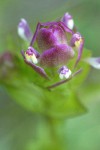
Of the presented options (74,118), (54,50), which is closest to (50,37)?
(54,50)

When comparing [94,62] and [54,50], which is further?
[94,62]

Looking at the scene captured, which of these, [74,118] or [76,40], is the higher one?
[76,40]

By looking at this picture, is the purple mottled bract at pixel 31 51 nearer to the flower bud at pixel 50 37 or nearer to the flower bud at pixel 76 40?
the flower bud at pixel 50 37

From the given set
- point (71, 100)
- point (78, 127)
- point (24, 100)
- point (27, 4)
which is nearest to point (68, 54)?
point (71, 100)

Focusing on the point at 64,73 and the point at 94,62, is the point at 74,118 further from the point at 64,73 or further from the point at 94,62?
the point at 64,73

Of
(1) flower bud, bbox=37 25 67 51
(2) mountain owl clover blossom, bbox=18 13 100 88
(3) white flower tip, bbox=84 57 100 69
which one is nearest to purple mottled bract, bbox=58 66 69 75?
(2) mountain owl clover blossom, bbox=18 13 100 88

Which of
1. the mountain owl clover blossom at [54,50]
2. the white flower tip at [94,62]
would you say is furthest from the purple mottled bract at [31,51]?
the white flower tip at [94,62]
